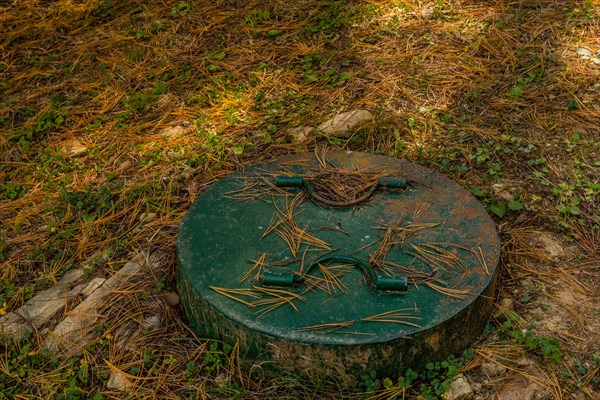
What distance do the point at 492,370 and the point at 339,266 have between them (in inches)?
26.9

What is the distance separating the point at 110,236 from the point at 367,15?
2.31 m

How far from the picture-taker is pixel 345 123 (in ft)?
11.4

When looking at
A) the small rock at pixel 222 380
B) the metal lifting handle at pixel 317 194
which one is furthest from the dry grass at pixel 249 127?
the metal lifting handle at pixel 317 194

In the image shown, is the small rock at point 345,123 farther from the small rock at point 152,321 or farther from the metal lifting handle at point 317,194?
the small rock at point 152,321

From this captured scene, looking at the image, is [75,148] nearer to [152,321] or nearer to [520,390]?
[152,321]

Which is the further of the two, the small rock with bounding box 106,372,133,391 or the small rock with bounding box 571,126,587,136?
the small rock with bounding box 571,126,587,136

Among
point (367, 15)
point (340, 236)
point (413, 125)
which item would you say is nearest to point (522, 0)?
point (367, 15)

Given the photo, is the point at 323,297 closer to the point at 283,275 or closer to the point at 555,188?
the point at 283,275

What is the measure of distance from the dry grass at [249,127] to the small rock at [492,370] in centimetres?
4

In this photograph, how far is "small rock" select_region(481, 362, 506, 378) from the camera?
2336 millimetres

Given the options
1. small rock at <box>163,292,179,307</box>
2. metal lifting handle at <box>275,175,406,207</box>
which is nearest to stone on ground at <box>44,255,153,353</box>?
small rock at <box>163,292,179,307</box>

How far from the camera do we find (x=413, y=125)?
11.4 ft

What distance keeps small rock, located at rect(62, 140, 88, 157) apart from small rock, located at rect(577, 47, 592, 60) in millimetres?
2933

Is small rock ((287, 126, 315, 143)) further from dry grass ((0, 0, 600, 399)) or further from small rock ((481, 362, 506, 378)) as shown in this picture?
small rock ((481, 362, 506, 378))
